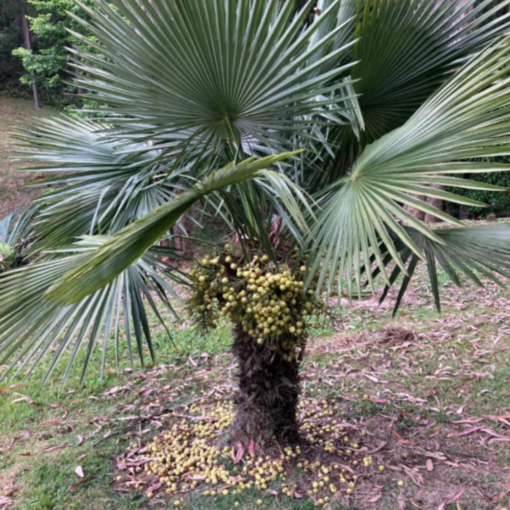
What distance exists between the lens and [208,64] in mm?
1837

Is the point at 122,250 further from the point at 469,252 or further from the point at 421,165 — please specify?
the point at 469,252

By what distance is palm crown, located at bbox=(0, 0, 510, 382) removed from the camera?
5.10ft

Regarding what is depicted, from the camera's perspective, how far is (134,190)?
8.30ft

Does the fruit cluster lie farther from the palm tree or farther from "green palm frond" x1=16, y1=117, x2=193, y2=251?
"green palm frond" x1=16, y1=117, x2=193, y2=251

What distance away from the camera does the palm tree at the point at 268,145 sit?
1.56 meters

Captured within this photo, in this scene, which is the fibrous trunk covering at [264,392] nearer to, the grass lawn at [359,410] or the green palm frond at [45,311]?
the grass lawn at [359,410]

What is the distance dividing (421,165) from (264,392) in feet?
4.87

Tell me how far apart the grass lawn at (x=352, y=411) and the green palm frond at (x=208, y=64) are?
0.93 meters

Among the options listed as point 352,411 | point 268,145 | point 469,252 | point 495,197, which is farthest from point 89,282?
point 495,197

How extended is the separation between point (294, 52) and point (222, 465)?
7.15 ft

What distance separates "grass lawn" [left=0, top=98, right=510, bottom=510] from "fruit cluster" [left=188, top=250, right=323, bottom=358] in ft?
0.78

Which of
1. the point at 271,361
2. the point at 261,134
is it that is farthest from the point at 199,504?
the point at 261,134

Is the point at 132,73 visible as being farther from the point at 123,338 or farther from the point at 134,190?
the point at 123,338

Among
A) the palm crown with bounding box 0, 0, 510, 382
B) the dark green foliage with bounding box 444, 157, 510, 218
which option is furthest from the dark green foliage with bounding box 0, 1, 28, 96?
the palm crown with bounding box 0, 0, 510, 382
